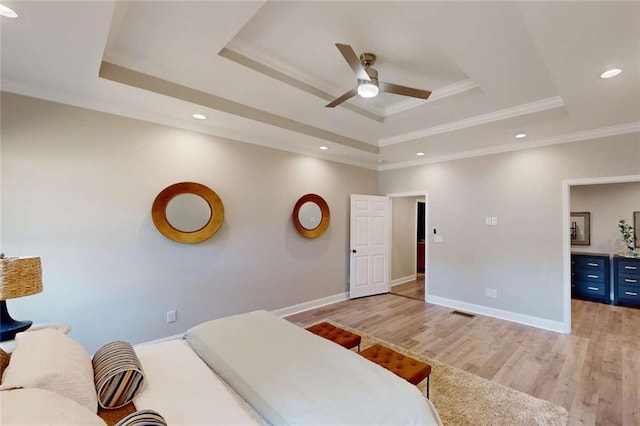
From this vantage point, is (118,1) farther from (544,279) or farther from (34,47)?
(544,279)

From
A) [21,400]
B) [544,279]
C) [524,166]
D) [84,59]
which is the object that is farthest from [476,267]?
[84,59]

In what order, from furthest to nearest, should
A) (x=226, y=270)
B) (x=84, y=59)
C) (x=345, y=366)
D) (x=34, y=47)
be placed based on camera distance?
(x=226, y=270), (x=84, y=59), (x=34, y=47), (x=345, y=366)

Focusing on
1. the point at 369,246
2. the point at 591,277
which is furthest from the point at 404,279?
the point at 591,277

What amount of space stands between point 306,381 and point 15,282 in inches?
73.5

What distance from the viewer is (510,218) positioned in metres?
4.14

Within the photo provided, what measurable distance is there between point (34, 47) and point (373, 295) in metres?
5.26

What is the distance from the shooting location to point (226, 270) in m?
3.65

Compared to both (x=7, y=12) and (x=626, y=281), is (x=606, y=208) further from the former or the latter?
(x=7, y=12)

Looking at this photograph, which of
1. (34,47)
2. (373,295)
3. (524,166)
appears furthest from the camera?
(373,295)

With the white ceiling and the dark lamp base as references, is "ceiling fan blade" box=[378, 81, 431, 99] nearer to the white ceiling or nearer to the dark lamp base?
the white ceiling

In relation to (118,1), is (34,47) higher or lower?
lower

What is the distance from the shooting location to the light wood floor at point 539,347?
2287 mm

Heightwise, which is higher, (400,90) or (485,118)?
(485,118)

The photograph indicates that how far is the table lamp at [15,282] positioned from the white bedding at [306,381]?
106cm
